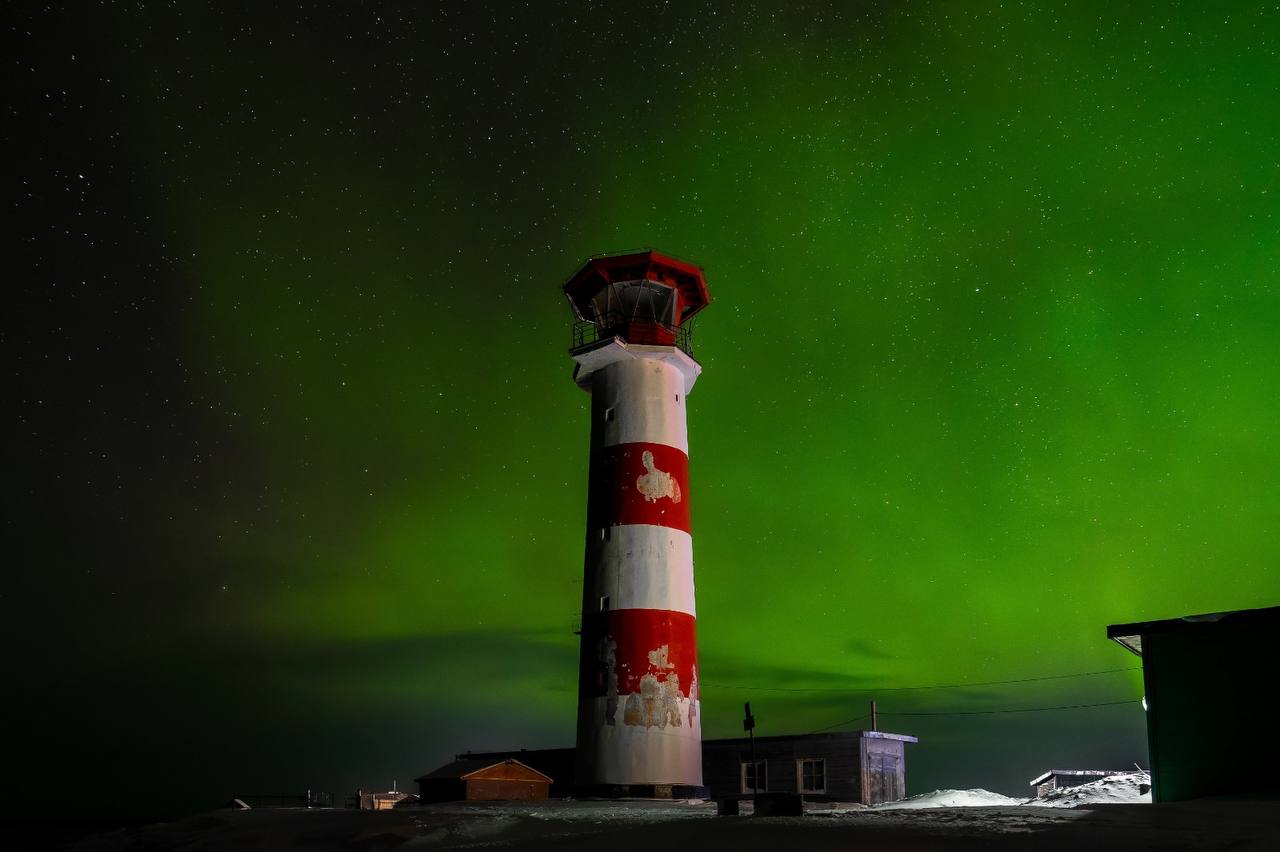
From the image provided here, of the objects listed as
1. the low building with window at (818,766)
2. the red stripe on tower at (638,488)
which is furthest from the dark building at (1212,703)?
the low building with window at (818,766)

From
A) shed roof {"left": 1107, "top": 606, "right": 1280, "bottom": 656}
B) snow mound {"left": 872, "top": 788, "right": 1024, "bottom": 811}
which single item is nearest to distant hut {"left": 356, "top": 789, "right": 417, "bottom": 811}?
snow mound {"left": 872, "top": 788, "right": 1024, "bottom": 811}

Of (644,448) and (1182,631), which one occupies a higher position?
(644,448)

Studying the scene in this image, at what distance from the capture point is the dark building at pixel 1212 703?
1677 cm

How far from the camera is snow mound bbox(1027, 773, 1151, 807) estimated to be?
82.7ft

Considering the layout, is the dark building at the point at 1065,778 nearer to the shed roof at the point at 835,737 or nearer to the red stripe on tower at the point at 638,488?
the shed roof at the point at 835,737

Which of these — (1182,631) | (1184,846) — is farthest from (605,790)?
(1184,846)

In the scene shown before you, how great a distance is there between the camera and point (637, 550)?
2417cm

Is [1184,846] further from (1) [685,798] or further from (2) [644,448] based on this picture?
(2) [644,448]

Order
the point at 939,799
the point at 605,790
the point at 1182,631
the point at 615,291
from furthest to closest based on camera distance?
the point at 939,799
the point at 615,291
the point at 605,790
the point at 1182,631

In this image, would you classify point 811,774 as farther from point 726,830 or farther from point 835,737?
point 726,830

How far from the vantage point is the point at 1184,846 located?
30.0ft

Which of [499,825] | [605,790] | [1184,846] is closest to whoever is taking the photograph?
[1184,846]

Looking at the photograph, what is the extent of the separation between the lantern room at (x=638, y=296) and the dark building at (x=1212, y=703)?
560 inches

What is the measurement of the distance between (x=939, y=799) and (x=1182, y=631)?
14.8 metres
